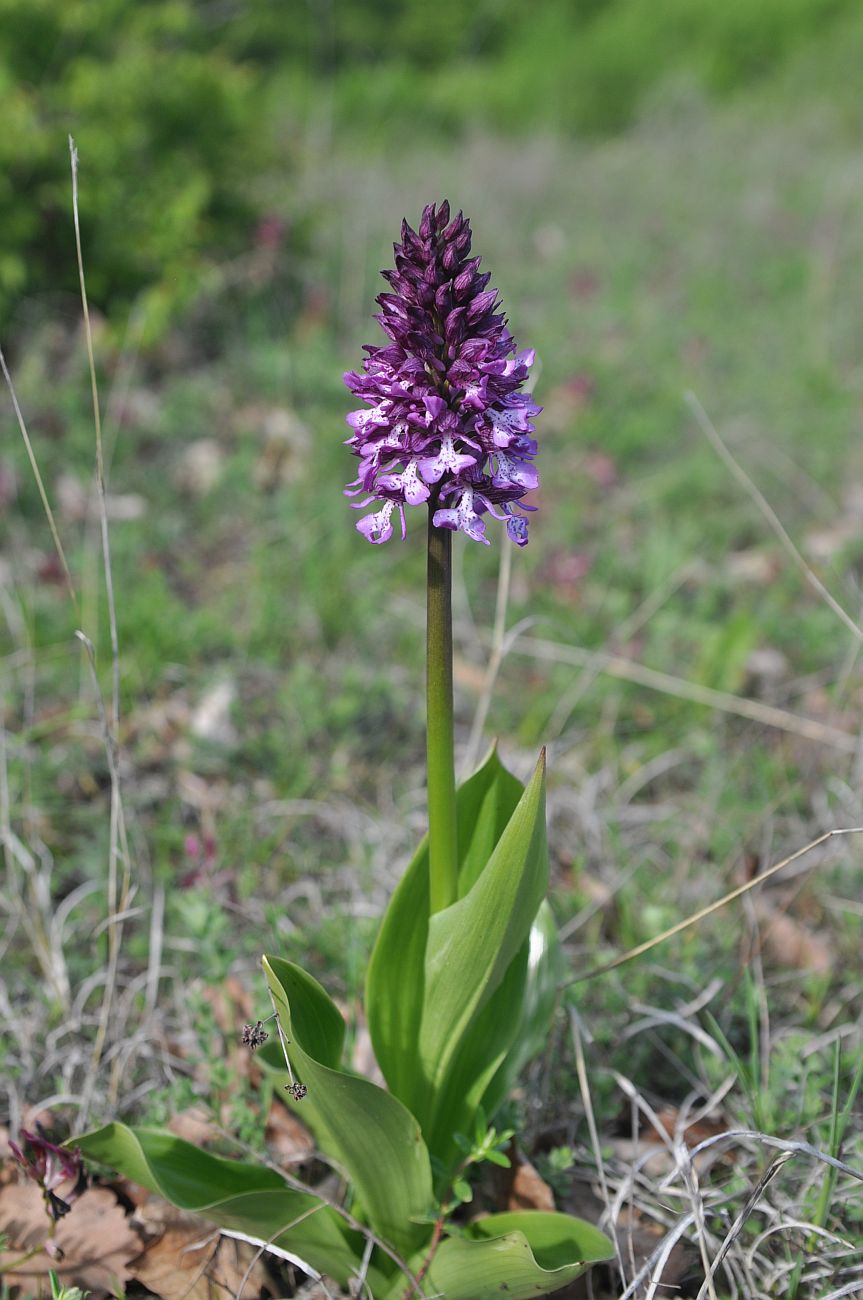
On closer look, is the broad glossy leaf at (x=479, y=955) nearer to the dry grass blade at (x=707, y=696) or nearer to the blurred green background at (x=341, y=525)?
the blurred green background at (x=341, y=525)

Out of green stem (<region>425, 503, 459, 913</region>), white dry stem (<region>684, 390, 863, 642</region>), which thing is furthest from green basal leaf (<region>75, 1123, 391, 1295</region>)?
white dry stem (<region>684, 390, 863, 642</region>)

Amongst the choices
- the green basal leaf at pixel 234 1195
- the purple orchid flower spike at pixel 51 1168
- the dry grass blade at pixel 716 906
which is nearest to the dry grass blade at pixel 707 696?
the dry grass blade at pixel 716 906

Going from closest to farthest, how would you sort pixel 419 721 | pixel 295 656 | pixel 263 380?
pixel 419 721 → pixel 295 656 → pixel 263 380

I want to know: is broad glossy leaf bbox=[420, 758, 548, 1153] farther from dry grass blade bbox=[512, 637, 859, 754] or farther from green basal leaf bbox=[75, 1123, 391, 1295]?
dry grass blade bbox=[512, 637, 859, 754]

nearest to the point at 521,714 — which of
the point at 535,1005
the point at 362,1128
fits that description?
the point at 535,1005

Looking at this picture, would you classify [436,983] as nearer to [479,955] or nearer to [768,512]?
[479,955]

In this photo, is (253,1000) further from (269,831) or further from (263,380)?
(263,380)

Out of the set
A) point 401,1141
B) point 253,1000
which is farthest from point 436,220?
point 253,1000
